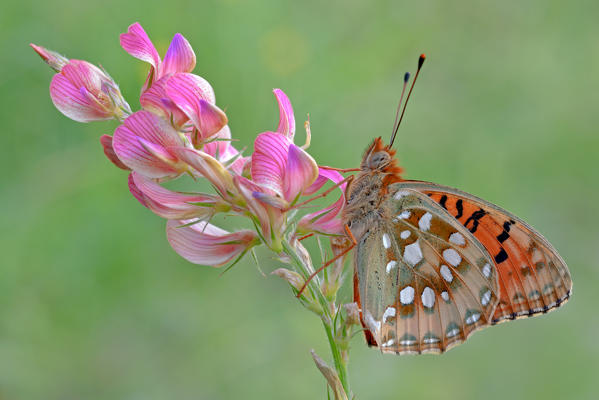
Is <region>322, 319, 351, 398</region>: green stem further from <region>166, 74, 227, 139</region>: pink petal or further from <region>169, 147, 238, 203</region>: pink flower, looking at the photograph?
<region>166, 74, 227, 139</region>: pink petal

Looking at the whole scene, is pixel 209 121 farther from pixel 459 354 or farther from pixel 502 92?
pixel 502 92

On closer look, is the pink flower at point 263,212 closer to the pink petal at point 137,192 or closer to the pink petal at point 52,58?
the pink petal at point 137,192

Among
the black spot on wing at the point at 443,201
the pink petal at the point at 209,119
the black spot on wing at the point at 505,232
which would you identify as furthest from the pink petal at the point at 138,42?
the black spot on wing at the point at 505,232

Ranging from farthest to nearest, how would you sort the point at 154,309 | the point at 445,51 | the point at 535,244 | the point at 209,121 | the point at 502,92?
the point at 445,51 < the point at 502,92 < the point at 154,309 < the point at 535,244 < the point at 209,121

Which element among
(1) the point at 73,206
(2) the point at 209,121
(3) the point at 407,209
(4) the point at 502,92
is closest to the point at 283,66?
(1) the point at 73,206

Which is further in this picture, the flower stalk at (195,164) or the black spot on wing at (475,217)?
the black spot on wing at (475,217)
